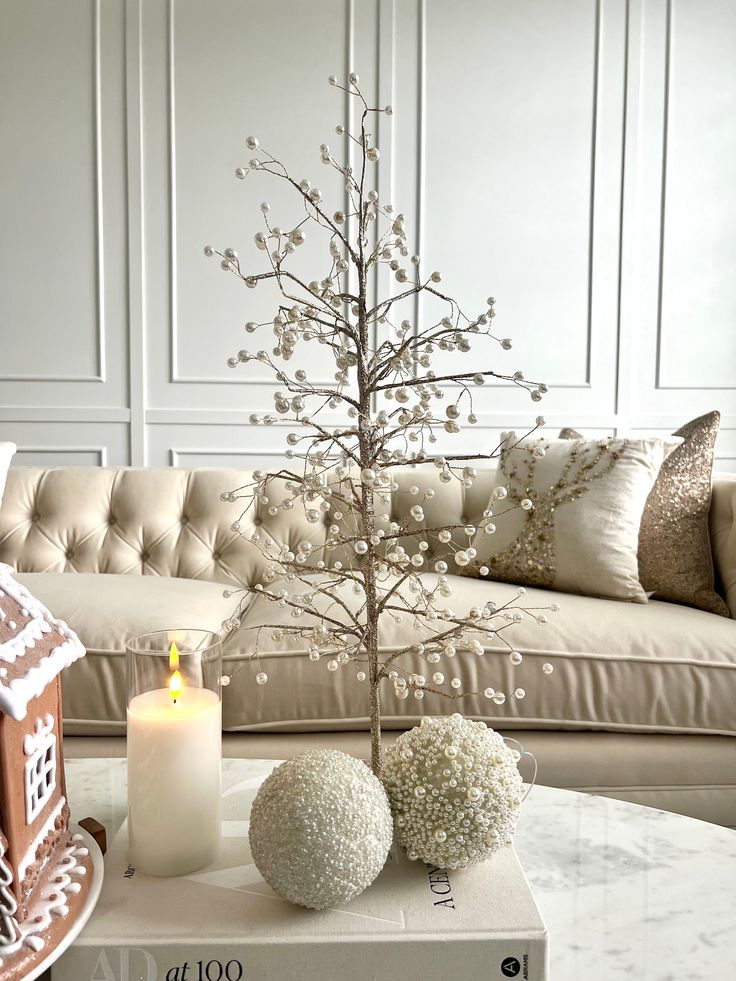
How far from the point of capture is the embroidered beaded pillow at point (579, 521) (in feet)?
5.67

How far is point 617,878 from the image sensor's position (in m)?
0.77

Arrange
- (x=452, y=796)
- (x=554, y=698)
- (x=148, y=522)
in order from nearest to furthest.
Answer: (x=452, y=796) < (x=554, y=698) < (x=148, y=522)

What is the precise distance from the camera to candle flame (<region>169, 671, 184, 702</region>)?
2.24ft

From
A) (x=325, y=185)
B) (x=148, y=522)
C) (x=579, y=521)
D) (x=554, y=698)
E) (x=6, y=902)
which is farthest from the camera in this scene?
(x=325, y=185)

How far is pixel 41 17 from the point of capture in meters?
3.32

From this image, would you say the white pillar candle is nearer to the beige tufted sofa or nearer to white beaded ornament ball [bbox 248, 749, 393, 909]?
white beaded ornament ball [bbox 248, 749, 393, 909]

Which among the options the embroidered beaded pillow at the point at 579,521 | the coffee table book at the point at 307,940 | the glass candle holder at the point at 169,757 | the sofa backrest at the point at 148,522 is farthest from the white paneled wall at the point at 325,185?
the coffee table book at the point at 307,940

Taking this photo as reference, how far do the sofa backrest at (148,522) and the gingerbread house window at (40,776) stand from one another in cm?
131

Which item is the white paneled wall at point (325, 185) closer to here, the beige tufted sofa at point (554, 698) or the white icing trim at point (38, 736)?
the beige tufted sofa at point (554, 698)

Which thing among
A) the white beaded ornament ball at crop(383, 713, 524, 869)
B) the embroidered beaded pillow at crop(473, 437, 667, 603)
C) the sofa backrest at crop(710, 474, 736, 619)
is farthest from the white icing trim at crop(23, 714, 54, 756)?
the sofa backrest at crop(710, 474, 736, 619)

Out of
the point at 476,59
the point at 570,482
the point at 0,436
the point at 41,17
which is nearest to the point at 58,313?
the point at 0,436

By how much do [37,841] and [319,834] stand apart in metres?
0.22

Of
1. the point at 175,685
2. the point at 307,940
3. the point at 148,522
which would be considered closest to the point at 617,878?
the point at 307,940

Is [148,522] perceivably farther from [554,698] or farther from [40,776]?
[40,776]
